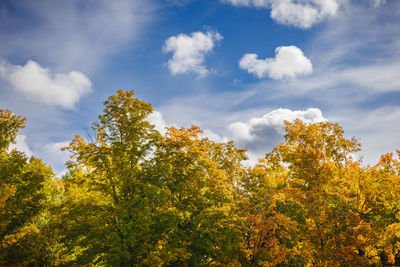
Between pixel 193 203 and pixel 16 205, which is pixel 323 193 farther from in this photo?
pixel 16 205

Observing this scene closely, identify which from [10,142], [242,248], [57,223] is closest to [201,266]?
[242,248]

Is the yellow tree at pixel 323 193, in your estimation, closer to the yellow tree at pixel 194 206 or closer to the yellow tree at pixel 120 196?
the yellow tree at pixel 194 206

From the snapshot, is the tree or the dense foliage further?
the tree

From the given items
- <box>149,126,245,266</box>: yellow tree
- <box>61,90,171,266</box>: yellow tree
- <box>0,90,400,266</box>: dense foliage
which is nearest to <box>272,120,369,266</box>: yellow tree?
<box>0,90,400,266</box>: dense foliage

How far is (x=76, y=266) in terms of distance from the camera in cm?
1485

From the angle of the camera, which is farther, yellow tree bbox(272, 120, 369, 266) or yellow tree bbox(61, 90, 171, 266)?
yellow tree bbox(272, 120, 369, 266)

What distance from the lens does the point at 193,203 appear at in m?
15.5

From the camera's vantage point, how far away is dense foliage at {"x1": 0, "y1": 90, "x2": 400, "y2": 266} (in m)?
13.3

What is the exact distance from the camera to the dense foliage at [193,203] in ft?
43.7

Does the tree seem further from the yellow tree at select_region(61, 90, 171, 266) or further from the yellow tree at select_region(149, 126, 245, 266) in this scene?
the yellow tree at select_region(149, 126, 245, 266)

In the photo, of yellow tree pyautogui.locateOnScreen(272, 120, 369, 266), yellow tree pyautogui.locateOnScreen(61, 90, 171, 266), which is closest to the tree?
yellow tree pyautogui.locateOnScreen(61, 90, 171, 266)

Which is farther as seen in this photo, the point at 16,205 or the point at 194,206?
the point at 16,205

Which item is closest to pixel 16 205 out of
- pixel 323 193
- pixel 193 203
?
pixel 193 203

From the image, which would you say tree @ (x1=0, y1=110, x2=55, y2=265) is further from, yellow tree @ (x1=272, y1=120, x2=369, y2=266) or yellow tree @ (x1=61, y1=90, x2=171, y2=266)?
yellow tree @ (x1=272, y1=120, x2=369, y2=266)
